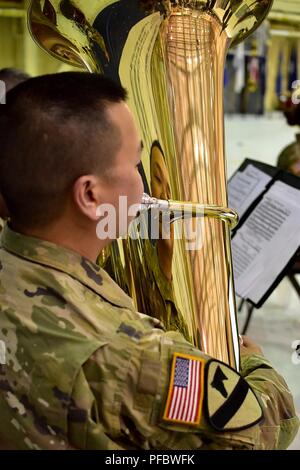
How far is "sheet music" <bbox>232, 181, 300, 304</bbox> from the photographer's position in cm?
161

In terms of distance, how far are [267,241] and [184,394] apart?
111 centimetres

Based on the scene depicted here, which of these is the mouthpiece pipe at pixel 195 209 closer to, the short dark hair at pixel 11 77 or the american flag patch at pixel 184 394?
the american flag patch at pixel 184 394

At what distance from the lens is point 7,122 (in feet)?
2.17

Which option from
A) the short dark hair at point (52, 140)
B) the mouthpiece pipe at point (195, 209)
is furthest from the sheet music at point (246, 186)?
the short dark hair at point (52, 140)

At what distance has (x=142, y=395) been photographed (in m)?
0.61

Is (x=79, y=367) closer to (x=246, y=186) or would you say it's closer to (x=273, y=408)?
(x=273, y=408)

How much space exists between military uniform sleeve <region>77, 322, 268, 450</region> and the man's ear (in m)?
0.12

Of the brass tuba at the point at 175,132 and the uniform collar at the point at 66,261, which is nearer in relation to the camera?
the uniform collar at the point at 66,261

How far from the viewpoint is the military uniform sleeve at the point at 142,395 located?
23.7 inches

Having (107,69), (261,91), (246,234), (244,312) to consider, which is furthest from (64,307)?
(261,91)

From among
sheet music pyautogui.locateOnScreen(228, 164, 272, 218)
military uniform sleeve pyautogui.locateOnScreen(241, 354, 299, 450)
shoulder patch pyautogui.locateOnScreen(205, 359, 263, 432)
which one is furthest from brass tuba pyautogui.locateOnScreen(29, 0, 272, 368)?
sheet music pyautogui.locateOnScreen(228, 164, 272, 218)

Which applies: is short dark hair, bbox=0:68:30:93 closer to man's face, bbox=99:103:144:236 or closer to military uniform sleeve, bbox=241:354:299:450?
man's face, bbox=99:103:144:236

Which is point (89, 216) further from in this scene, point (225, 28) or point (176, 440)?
point (225, 28)

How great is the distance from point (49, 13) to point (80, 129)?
1.56 ft
